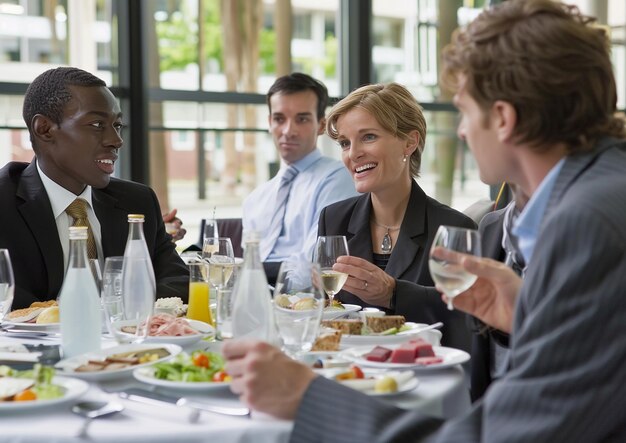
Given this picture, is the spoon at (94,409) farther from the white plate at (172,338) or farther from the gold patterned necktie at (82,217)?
the gold patterned necktie at (82,217)

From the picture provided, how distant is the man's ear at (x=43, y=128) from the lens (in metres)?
3.17

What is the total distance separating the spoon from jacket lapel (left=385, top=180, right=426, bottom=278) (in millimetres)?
1524

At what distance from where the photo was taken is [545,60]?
4.49ft

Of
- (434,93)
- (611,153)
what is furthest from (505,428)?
(434,93)

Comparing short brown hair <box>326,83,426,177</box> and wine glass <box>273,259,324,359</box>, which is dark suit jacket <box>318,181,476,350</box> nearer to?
short brown hair <box>326,83,426,177</box>

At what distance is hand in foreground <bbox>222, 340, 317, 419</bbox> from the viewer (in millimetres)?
1392

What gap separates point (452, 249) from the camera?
5.24 ft

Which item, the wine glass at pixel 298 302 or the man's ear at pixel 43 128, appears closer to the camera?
the wine glass at pixel 298 302

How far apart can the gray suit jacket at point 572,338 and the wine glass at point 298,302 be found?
0.47 metres

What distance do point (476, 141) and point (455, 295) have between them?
0.32 m

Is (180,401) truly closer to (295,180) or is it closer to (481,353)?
(481,353)

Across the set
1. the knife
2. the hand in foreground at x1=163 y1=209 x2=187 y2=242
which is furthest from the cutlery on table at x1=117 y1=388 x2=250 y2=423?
the hand in foreground at x1=163 y1=209 x2=187 y2=242

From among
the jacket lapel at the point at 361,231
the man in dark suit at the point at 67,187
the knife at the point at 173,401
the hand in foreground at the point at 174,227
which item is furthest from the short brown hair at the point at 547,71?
the hand in foreground at the point at 174,227

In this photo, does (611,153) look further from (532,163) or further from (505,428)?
(505,428)
